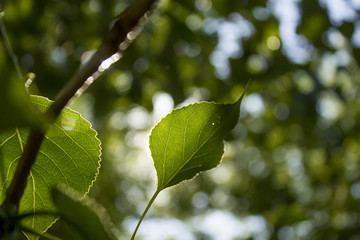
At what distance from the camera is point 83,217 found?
0.29m

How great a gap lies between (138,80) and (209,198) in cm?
342

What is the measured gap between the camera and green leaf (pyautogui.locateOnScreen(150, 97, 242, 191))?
419 millimetres

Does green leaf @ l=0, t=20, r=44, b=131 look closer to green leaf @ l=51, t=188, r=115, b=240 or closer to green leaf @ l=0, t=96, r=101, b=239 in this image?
green leaf @ l=51, t=188, r=115, b=240

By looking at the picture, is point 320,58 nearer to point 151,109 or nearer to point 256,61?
point 256,61

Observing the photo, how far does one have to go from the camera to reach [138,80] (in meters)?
1.72

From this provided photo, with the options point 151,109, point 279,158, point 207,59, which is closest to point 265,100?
point 207,59

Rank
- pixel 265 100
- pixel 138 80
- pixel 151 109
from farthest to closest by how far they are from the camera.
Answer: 1. pixel 265 100
2. pixel 151 109
3. pixel 138 80

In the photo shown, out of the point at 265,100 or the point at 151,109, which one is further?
the point at 265,100

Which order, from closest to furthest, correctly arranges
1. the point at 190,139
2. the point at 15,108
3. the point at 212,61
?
the point at 15,108 < the point at 190,139 < the point at 212,61

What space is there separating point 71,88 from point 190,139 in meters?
0.17

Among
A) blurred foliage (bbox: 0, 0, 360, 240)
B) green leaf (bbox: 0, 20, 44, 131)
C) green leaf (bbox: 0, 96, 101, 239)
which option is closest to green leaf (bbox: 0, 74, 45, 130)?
green leaf (bbox: 0, 20, 44, 131)

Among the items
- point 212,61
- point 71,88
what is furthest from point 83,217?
point 212,61

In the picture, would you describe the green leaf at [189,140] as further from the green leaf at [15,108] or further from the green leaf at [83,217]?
the green leaf at [15,108]

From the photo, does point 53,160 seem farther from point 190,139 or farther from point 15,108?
point 15,108
